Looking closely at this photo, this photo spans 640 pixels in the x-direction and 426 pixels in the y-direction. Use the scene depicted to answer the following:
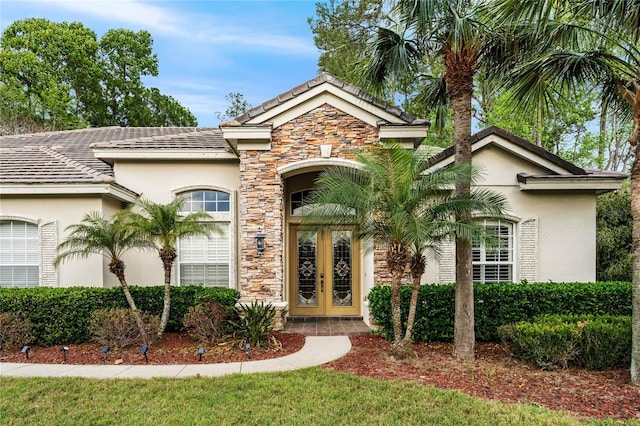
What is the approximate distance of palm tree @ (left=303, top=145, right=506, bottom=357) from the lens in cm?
668

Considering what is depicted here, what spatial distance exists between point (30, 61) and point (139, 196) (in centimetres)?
2425

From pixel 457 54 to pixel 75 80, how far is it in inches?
1233

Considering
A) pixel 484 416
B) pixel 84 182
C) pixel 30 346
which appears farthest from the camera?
pixel 84 182

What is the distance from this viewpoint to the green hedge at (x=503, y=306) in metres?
8.42

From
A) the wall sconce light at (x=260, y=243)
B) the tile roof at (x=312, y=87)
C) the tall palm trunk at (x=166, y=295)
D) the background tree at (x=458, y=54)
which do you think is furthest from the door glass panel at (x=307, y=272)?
the background tree at (x=458, y=54)

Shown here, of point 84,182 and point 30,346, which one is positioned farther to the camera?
point 84,182

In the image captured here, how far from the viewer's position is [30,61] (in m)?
25.9

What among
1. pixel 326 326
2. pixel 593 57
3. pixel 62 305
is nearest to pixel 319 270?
pixel 326 326

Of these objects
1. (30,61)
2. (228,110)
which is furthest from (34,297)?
(228,110)

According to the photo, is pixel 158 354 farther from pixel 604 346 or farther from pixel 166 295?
pixel 604 346

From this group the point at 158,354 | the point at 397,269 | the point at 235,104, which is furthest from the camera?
the point at 235,104

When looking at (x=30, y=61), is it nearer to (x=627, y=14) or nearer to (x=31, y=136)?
(x=31, y=136)

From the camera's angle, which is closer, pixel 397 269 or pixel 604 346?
pixel 604 346

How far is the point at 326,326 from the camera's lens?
399 inches
